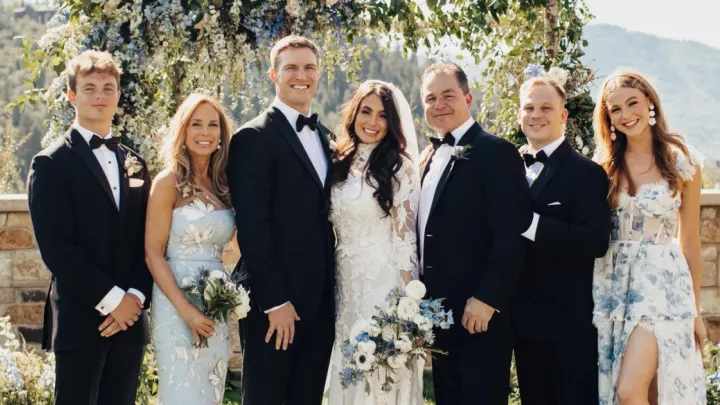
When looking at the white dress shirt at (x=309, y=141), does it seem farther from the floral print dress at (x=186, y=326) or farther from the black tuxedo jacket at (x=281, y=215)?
the floral print dress at (x=186, y=326)

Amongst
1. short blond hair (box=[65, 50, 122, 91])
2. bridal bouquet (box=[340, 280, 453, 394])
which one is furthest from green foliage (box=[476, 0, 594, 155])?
short blond hair (box=[65, 50, 122, 91])

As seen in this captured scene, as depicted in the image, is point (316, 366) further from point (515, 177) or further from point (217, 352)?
point (515, 177)

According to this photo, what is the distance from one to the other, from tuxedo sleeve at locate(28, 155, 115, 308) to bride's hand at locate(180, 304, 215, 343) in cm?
37

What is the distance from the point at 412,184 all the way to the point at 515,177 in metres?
0.50

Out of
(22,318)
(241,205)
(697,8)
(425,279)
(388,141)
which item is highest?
(697,8)

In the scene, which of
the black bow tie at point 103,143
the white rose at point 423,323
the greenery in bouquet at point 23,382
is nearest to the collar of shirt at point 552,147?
the white rose at point 423,323

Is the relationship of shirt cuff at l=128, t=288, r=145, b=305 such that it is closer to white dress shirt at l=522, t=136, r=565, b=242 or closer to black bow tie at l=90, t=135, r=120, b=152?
black bow tie at l=90, t=135, r=120, b=152

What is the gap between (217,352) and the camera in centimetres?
407

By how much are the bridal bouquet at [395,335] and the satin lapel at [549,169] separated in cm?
77

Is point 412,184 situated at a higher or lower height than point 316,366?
higher

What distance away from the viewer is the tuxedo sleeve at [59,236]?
382cm

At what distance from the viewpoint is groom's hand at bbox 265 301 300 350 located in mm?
3848

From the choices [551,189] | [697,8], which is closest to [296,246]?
[551,189]

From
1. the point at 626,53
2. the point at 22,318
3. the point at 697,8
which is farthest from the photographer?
the point at 626,53
